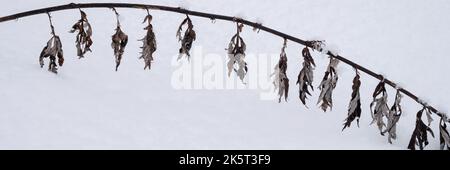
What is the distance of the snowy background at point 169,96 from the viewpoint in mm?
2066

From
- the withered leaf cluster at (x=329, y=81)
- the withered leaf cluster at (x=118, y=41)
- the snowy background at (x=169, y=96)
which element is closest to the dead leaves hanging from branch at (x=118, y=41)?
the withered leaf cluster at (x=118, y=41)

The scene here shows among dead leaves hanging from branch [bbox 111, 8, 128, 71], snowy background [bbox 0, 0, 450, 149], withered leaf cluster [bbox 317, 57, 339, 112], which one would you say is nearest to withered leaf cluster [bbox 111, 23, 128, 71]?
dead leaves hanging from branch [bbox 111, 8, 128, 71]

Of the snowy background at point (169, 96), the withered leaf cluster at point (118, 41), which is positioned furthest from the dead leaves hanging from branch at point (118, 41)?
the snowy background at point (169, 96)

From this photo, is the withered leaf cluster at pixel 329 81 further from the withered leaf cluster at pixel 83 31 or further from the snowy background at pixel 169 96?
the withered leaf cluster at pixel 83 31

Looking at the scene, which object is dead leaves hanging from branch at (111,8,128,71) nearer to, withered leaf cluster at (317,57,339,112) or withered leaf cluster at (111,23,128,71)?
withered leaf cluster at (111,23,128,71)

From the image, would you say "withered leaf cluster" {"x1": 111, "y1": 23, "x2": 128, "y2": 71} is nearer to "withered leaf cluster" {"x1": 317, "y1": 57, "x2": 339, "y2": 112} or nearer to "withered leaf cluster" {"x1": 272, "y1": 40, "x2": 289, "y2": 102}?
"withered leaf cluster" {"x1": 272, "y1": 40, "x2": 289, "y2": 102}

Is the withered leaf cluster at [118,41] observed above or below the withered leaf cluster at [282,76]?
above

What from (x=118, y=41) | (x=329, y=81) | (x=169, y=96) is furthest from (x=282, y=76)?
(x=169, y=96)

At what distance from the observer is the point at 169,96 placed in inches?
109

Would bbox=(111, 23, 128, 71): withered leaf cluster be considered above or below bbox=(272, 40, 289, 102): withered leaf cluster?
above

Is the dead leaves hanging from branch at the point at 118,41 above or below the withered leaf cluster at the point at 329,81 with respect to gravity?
above

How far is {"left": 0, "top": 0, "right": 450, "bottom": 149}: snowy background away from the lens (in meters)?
2.07

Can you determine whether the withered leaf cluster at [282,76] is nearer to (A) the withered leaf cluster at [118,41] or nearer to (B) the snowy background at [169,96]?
(B) the snowy background at [169,96]
